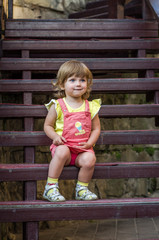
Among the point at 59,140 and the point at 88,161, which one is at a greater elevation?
the point at 59,140

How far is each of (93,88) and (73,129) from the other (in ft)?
2.55

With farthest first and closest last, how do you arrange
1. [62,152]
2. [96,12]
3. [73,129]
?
[96,12] < [73,129] < [62,152]

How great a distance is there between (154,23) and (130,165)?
1.76 metres

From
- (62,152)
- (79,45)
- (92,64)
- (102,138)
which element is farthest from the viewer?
(79,45)

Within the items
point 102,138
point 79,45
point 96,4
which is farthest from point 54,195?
point 96,4

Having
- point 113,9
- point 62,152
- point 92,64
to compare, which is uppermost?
point 113,9

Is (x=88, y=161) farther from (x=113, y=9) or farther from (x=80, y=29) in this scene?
(x=113, y=9)

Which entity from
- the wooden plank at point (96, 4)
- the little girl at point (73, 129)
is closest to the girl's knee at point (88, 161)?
the little girl at point (73, 129)

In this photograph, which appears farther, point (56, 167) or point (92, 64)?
point (92, 64)

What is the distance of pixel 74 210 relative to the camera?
1.96 meters

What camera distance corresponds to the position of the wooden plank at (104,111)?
8.79ft

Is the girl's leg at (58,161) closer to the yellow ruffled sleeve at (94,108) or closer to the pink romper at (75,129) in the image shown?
the pink romper at (75,129)

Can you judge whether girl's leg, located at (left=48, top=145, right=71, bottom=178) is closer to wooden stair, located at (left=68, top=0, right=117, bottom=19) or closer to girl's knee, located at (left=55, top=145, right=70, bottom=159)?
girl's knee, located at (left=55, top=145, right=70, bottom=159)

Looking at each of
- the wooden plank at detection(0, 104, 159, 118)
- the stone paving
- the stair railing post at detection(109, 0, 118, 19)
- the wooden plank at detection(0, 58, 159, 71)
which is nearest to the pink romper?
the wooden plank at detection(0, 104, 159, 118)
